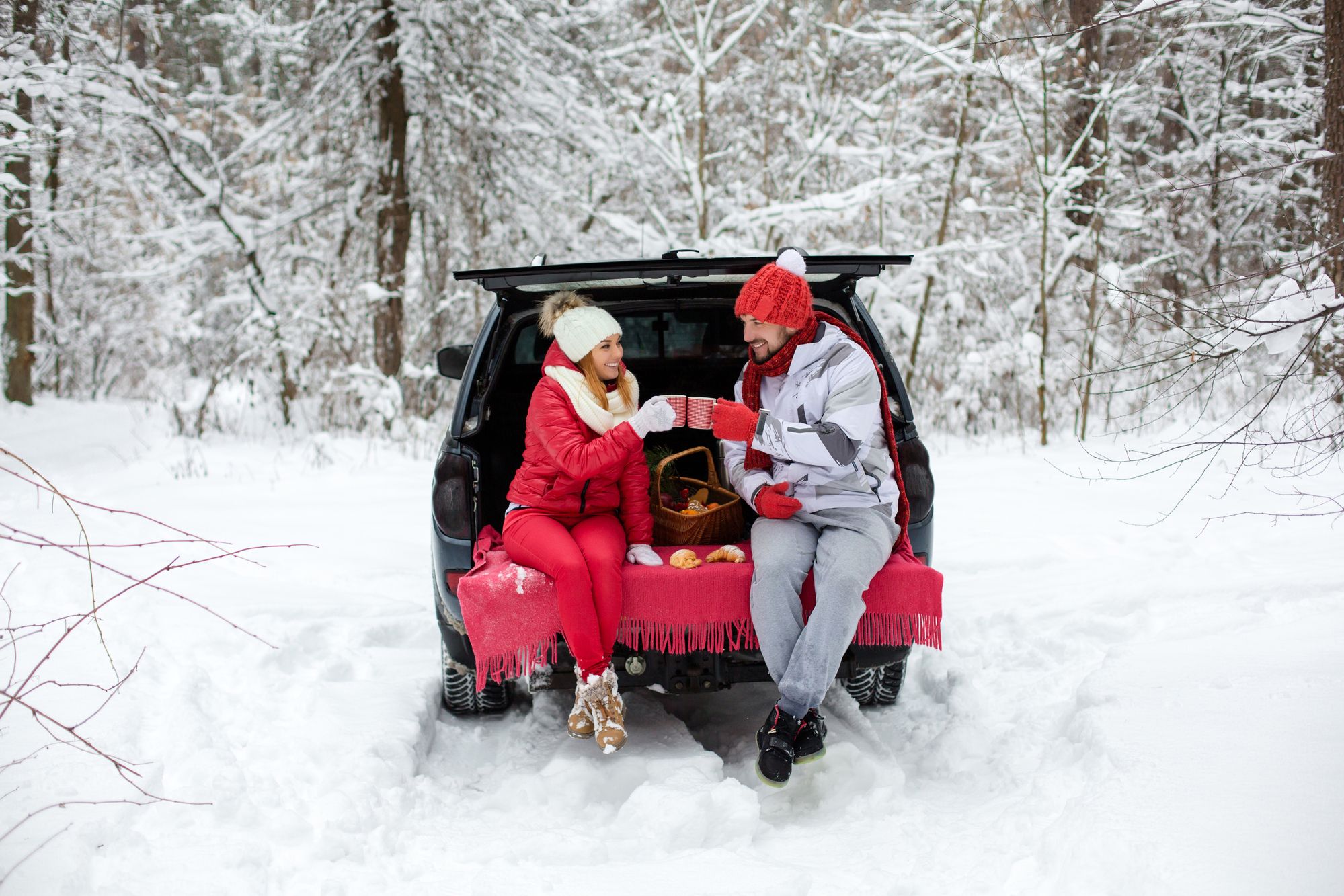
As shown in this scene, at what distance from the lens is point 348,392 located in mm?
11266

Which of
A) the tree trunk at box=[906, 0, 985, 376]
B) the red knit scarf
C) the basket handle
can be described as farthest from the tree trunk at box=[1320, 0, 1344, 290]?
the tree trunk at box=[906, 0, 985, 376]

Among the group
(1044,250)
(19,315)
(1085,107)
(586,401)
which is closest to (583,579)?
(586,401)

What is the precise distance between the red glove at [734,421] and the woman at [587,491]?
19 centimetres

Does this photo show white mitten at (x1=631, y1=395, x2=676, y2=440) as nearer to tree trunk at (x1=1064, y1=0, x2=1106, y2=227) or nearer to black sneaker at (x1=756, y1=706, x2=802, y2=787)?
black sneaker at (x1=756, y1=706, x2=802, y2=787)

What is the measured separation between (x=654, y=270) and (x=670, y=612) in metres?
1.22

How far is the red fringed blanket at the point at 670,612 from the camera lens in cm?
313

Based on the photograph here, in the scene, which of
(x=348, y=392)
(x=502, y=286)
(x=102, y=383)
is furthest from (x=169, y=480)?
(x=102, y=383)

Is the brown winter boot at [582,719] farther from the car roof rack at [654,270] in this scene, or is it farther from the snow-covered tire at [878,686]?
the car roof rack at [654,270]

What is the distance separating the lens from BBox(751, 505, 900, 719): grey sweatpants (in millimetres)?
3045

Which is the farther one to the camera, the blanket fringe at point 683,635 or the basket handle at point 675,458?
the basket handle at point 675,458

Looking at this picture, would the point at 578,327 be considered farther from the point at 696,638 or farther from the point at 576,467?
the point at 696,638

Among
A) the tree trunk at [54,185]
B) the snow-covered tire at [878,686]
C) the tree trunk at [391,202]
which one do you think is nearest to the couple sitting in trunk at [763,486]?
the snow-covered tire at [878,686]

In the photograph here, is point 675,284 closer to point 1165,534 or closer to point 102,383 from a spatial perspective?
point 1165,534

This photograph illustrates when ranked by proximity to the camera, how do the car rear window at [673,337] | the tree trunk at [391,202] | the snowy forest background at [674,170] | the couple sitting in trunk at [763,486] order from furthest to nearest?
the tree trunk at [391,202] < the snowy forest background at [674,170] < the car rear window at [673,337] < the couple sitting in trunk at [763,486]
